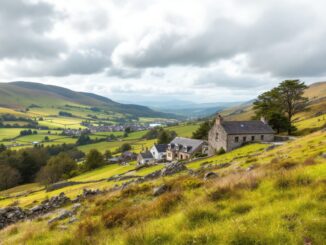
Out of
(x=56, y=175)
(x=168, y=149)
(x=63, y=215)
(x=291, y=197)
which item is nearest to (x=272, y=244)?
(x=291, y=197)

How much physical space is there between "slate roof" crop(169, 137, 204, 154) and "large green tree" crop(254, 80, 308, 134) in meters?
19.1

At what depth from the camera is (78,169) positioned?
301 feet

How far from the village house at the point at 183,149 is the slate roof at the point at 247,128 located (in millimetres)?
15379

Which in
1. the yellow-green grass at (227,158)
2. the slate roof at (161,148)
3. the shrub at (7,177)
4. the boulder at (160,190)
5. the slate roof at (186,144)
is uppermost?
the boulder at (160,190)

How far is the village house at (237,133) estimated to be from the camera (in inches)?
2292

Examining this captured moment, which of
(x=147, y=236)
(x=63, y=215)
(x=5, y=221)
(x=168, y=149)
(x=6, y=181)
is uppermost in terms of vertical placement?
(x=147, y=236)

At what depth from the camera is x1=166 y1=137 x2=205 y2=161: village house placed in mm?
74688

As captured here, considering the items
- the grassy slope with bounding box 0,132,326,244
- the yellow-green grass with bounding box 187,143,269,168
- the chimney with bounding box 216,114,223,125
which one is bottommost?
the yellow-green grass with bounding box 187,143,269,168

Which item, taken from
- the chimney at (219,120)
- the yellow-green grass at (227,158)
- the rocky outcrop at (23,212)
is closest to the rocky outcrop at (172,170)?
the yellow-green grass at (227,158)

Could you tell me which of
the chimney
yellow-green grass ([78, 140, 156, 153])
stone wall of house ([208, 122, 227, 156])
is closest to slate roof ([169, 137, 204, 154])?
stone wall of house ([208, 122, 227, 156])

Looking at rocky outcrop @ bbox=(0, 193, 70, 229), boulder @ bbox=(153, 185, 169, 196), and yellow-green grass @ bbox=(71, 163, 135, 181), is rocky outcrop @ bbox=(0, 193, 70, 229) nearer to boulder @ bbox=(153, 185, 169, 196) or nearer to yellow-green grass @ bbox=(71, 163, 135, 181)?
boulder @ bbox=(153, 185, 169, 196)

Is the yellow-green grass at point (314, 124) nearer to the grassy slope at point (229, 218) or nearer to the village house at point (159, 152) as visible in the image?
the village house at point (159, 152)

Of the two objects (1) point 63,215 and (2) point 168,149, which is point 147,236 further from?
(2) point 168,149

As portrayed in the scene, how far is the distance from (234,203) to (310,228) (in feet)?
9.12
